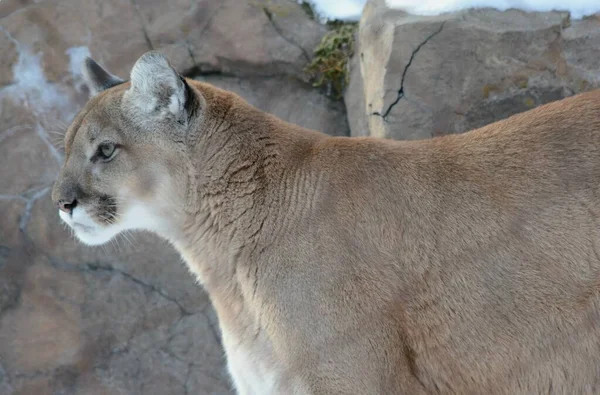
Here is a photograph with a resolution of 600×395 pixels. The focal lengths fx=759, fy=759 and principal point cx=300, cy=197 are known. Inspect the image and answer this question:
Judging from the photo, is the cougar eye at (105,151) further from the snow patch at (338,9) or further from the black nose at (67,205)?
the snow patch at (338,9)

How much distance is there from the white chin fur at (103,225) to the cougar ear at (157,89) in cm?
43

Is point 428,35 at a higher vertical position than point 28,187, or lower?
higher

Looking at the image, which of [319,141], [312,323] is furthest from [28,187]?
[312,323]

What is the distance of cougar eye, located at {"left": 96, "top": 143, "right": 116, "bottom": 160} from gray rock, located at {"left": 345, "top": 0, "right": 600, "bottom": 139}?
1.69m

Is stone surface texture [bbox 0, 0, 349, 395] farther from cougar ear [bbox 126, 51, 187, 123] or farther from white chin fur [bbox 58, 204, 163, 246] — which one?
cougar ear [bbox 126, 51, 187, 123]

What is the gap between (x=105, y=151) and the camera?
10.8 feet

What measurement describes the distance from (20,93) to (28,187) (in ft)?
2.06

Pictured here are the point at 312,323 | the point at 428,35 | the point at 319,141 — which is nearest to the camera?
the point at 312,323

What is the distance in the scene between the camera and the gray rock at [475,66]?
4.23m

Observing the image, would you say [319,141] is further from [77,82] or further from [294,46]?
[77,82]

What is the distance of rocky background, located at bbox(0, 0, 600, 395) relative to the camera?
16.1 feet

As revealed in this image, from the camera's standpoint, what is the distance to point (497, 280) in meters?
3.01

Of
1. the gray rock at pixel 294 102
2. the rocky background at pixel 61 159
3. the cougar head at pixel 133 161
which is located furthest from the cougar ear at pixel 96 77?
the gray rock at pixel 294 102

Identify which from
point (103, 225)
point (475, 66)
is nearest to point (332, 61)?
point (475, 66)
